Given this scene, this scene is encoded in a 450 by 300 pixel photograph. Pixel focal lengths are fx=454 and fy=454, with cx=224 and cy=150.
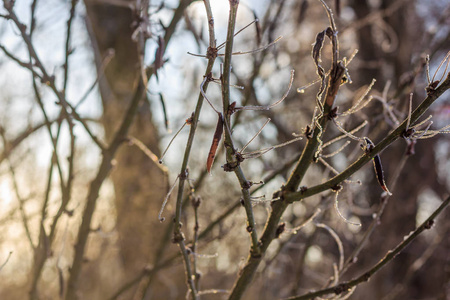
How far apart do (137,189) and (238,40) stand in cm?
242

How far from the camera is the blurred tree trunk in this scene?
9.41ft

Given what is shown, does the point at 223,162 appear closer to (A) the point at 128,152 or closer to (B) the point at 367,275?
(A) the point at 128,152

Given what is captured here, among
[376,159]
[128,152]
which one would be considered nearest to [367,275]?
[376,159]

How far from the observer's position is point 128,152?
3.01 meters

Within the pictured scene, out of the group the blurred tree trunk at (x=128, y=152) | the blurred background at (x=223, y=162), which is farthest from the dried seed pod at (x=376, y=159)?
the blurred tree trunk at (x=128, y=152)

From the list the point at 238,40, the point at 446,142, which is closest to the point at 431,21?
the point at 446,142

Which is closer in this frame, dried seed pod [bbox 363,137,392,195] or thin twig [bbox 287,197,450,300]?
dried seed pod [bbox 363,137,392,195]

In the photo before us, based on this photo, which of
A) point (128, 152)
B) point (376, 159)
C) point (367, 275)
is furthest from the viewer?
point (128, 152)

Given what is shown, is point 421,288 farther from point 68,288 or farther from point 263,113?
point 68,288

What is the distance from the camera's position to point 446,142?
577 centimetres

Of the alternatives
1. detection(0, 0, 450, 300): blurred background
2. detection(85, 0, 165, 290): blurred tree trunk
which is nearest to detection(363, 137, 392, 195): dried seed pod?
detection(0, 0, 450, 300): blurred background

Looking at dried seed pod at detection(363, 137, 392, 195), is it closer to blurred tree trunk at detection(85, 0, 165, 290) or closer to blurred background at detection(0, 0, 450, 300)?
blurred background at detection(0, 0, 450, 300)

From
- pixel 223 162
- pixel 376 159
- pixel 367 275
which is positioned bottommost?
pixel 367 275

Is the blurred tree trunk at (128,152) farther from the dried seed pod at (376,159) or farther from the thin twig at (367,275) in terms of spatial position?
the dried seed pod at (376,159)
